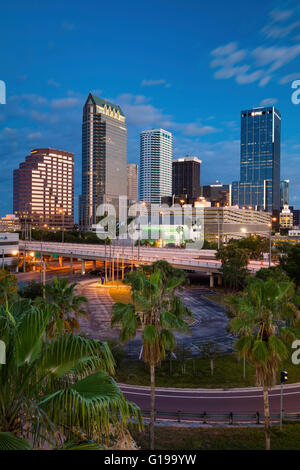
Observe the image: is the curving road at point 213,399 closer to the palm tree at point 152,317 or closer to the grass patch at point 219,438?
the grass patch at point 219,438

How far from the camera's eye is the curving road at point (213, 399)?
21.6 meters

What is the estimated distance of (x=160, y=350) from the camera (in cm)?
1575

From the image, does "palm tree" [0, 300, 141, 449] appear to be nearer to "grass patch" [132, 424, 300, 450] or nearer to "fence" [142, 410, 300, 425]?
"grass patch" [132, 424, 300, 450]

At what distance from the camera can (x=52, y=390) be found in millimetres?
6586

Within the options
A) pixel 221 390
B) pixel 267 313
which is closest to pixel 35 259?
pixel 221 390

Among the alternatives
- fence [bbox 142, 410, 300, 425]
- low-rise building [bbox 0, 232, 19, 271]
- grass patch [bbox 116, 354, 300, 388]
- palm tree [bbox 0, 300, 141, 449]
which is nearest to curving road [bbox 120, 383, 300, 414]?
grass patch [bbox 116, 354, 300, 388]

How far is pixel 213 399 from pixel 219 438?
620 centimetres

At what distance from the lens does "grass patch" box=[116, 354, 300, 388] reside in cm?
2573

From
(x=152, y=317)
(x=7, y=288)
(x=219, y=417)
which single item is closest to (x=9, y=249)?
(x=7, y=288)

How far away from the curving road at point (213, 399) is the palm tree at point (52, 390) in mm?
16869

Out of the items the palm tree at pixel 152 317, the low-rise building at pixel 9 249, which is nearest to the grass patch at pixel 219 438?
the palm tree at pixel 152 317

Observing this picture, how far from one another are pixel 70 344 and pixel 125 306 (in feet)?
31.6

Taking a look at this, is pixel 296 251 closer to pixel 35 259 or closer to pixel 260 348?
pixel 260 348
